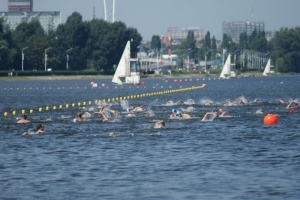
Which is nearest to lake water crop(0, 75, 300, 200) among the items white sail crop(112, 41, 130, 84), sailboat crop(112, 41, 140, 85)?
white sail crop(112, 41, 130, 84)

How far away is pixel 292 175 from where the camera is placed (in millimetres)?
33406

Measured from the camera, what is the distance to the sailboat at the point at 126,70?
455 ft

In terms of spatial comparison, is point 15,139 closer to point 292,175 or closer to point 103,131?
point 103,131

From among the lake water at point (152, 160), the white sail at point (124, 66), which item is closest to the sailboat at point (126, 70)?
the white sail at point (124, 66)

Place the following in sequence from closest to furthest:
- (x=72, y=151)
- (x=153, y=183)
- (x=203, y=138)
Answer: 1. (x=153, y=183)
2. (x=72, y=151)
3. (x=203, y=138)

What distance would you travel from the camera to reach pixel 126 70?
5531 inches

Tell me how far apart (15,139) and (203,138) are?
9361 mm

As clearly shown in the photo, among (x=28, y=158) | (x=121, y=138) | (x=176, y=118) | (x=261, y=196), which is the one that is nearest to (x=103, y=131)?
(x=121, y=138)

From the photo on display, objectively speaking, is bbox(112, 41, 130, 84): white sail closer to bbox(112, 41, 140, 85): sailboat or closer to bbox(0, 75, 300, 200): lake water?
bbox(112, 41, 140, 85): sailboat

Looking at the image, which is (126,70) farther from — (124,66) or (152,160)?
(152,160)

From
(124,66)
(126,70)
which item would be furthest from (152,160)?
(126,70)

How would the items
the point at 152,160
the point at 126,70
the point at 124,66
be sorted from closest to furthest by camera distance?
the point at 152,160, the point at 124,66, the point at 126,70

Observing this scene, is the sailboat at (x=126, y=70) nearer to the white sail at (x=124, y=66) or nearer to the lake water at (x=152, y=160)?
the white sail at (x=124, y=66)

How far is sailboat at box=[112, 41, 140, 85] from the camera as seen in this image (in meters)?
139
